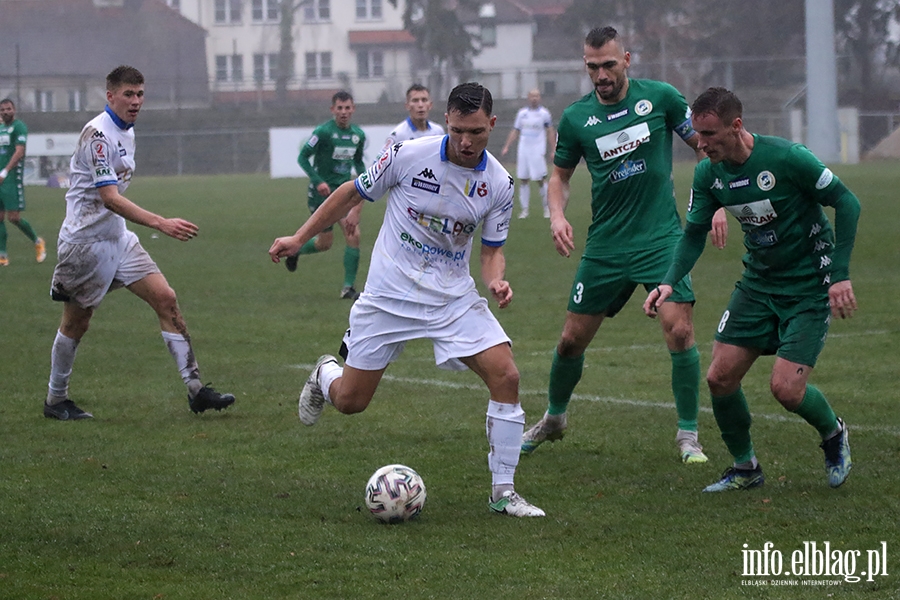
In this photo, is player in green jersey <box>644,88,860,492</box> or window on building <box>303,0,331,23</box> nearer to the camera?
player in green jersey <box>644,88,860,492</box>

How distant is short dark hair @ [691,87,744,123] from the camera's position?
5.46 m

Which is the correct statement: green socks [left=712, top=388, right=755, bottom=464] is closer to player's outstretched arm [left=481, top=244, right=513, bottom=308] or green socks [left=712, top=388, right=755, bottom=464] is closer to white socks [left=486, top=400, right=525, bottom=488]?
white socks [left=486, top=400, right=525, bottom=488]

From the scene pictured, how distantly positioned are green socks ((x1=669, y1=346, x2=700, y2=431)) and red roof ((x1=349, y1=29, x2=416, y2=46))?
74244 millimetres

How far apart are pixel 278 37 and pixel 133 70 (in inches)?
2753

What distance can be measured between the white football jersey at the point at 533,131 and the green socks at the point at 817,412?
759 inches

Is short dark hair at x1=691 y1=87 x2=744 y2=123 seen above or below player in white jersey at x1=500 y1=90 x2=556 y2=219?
below

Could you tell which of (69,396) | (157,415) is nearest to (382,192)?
(157,415)

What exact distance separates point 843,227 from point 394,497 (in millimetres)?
2331

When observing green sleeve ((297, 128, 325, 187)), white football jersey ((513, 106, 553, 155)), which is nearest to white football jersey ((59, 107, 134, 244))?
green sleeve ((297, 128, 325, 187))

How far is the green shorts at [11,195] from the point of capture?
698 inches

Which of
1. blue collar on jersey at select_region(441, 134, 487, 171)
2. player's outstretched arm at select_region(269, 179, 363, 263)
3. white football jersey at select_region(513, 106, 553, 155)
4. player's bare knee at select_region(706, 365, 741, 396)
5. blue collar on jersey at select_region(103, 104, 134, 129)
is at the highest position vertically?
white football jersey at select_region(513, 106, 553, 155)

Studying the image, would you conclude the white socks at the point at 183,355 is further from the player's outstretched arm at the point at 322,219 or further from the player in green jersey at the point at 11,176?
the player in green jersey at the point at 11,176

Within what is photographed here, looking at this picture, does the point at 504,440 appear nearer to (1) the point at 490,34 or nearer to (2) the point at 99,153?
(2) the point at 99,153

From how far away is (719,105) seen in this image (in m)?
5.46
